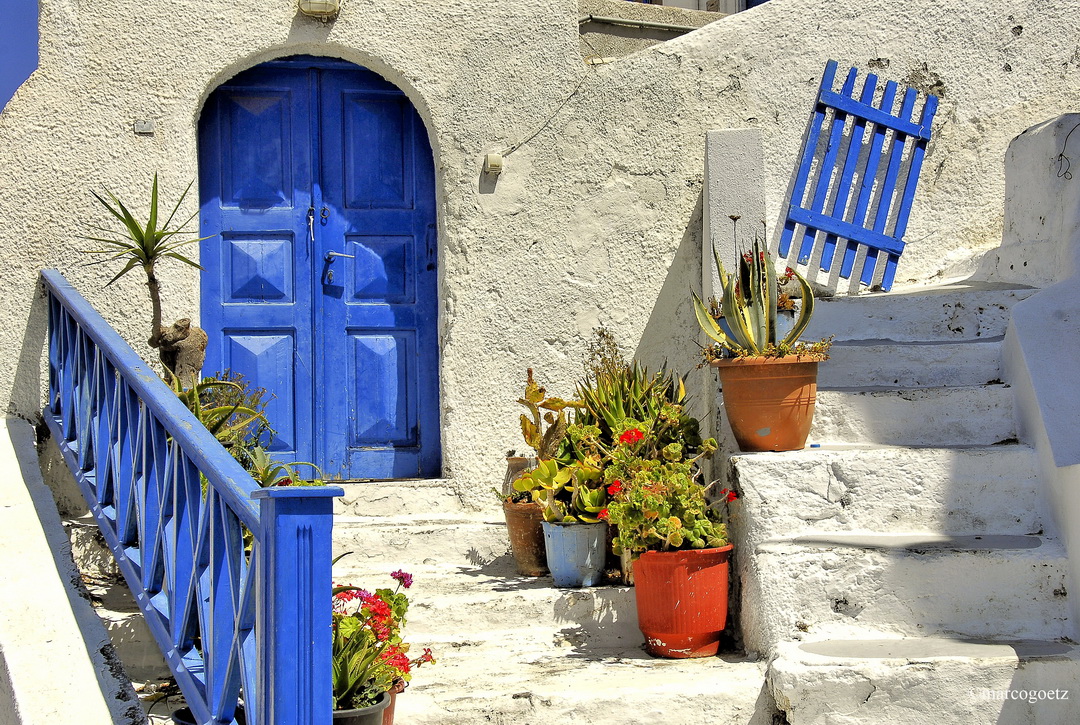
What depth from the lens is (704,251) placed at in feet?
15.4

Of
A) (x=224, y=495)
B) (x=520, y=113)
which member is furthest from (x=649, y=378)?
(x=224, y=495)

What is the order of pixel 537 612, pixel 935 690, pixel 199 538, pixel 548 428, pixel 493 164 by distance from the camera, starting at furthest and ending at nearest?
pixel 493 164, pixel 548 428, pixel 537 612, pixel 935 690, pixel 199 538

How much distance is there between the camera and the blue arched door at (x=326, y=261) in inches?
195

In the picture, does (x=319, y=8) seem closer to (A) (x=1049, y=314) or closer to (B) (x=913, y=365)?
(B) (x=913, y=365)

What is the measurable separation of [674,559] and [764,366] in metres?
0.80

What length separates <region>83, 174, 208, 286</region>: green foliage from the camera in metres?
4.08

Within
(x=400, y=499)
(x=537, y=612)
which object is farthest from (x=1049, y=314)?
(x=400, y=499)

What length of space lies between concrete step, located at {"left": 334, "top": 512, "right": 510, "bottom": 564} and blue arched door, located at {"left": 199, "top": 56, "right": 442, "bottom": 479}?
19.5 inches

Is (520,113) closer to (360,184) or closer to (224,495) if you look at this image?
(360,184)

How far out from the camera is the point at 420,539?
14.6ft

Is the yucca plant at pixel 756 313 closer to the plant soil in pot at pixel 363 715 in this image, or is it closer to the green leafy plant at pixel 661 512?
the green leafy plant at pixel 661 512

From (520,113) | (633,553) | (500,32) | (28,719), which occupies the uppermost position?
(500,32)

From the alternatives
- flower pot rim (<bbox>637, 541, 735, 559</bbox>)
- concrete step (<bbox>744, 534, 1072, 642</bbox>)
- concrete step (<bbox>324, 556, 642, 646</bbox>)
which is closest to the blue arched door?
concrete step (<bbox>324, 556, 642, 646</bbox>)

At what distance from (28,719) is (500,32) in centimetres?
374
